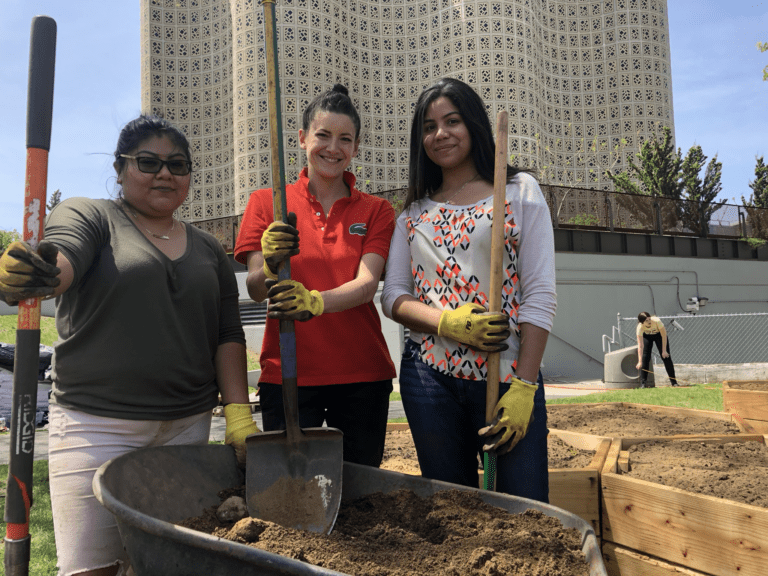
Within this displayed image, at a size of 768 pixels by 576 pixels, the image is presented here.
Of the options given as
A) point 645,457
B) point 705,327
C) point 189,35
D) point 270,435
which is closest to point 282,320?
point 270,435

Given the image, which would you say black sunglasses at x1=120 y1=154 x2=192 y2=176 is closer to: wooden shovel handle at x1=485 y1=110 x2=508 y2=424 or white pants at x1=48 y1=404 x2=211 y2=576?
white pants at x1=48 y1=404 x2=211 y2=576

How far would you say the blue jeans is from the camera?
201 centimetres

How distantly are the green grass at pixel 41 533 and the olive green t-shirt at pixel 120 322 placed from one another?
62.0 inches

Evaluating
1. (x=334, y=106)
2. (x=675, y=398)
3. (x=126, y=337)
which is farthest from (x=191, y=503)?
(x=675, y=398)

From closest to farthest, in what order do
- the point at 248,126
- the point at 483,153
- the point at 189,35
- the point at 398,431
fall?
the point at 483,153, the point at 398,431, the point at 248,126, the point at 189,35

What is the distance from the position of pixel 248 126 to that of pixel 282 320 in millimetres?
26992

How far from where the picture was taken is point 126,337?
6.35ft

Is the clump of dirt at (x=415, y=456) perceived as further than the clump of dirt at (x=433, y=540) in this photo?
Yes

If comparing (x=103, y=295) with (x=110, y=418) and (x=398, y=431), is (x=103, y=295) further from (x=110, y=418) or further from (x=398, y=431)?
(x=398, y=431)

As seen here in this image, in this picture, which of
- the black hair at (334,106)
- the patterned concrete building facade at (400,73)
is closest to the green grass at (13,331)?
the patterned concrete building facade at (400,73)

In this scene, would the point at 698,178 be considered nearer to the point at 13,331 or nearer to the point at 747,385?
the point at 747,385

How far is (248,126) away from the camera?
1077 inches

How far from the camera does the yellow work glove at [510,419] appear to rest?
1.93 metres

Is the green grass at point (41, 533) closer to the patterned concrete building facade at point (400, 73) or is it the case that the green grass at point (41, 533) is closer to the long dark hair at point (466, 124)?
the long dark hair at point (466, 124)
